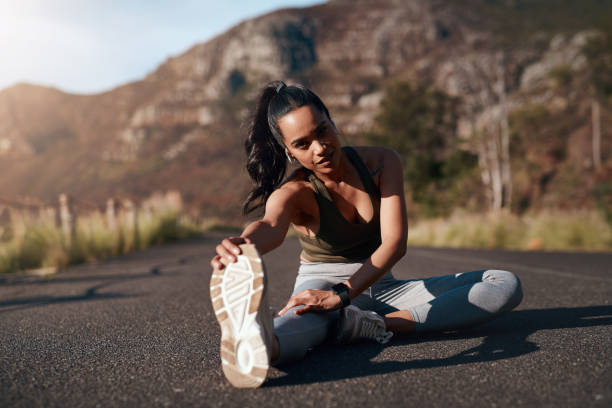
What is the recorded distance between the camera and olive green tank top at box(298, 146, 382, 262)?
2.40 meters

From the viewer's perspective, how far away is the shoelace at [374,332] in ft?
7.64

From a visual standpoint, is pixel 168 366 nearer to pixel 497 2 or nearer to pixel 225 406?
pixel 225 406

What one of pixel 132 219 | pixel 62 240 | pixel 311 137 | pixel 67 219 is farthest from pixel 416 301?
pixel 132 219

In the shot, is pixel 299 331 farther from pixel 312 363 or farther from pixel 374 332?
pixel 374 332

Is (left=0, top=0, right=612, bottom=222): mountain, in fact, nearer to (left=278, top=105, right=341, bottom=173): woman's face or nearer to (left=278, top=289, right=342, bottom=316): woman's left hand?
(left=278, top=105, right=341, bottom=173): woman's face

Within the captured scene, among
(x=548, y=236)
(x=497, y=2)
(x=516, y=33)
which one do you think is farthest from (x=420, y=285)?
(x=497, y=2)

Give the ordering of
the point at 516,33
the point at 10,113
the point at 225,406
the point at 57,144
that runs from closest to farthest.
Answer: the point at 225,406 → the point at 516,33 → the point at 57,144 → the point at 10,113

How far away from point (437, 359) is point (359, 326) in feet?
1.27

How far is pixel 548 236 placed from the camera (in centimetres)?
1147

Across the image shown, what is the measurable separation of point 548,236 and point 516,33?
66223 millimetres

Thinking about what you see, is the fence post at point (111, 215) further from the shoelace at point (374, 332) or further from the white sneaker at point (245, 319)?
the white sneaker at point (245, 319)

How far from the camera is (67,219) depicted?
8.46 m

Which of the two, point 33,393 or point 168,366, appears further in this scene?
point 168,366

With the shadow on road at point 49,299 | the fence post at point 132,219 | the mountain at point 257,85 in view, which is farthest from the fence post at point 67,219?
the mountain at point 257,85
